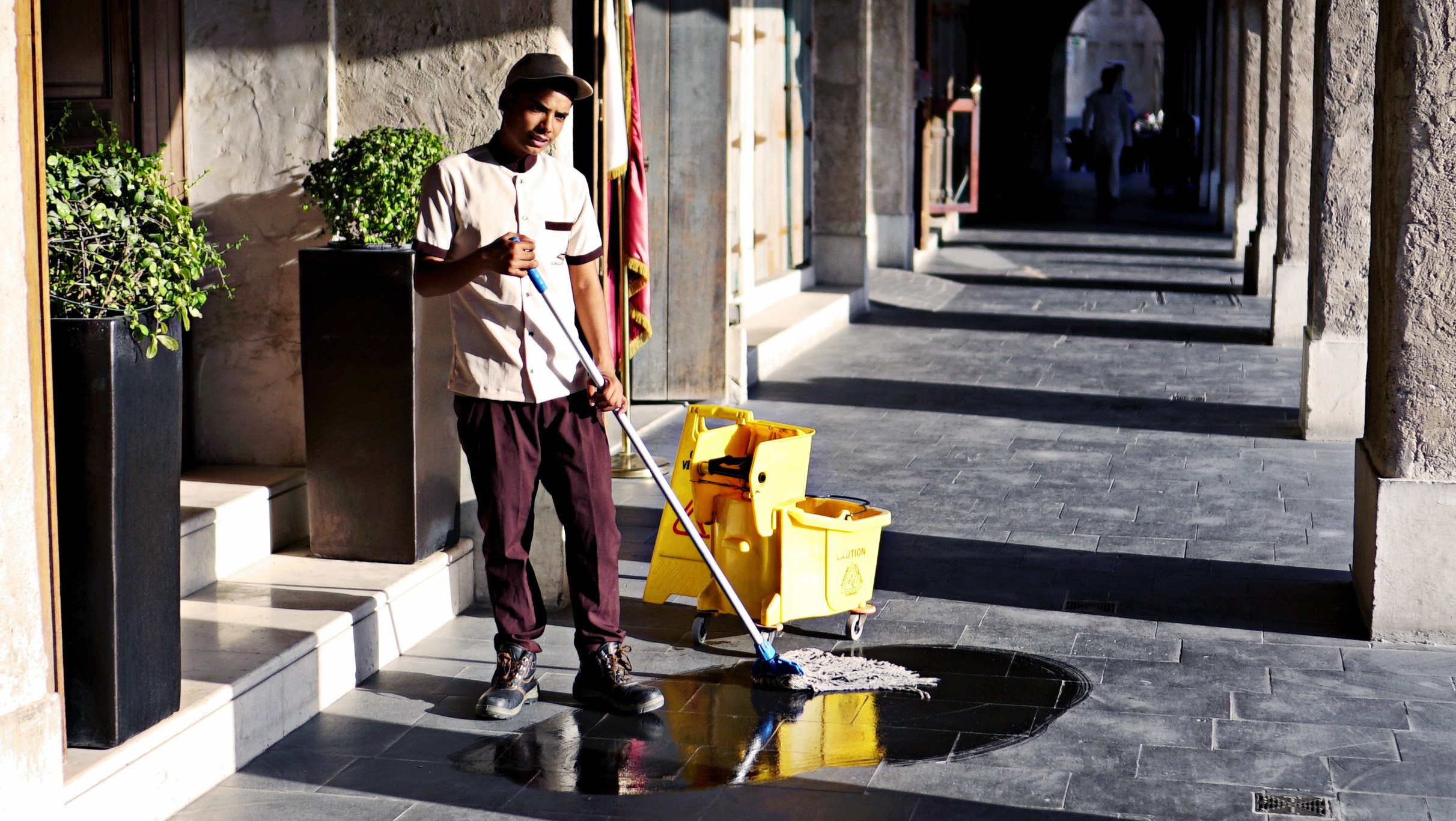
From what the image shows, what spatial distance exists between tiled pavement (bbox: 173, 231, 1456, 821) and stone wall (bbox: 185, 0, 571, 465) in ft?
4.69

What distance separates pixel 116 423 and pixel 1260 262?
1291cm

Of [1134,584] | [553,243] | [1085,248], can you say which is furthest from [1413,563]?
[1085,248]

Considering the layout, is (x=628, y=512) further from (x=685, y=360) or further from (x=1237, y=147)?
(x=1237, y=147)

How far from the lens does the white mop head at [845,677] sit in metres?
4.75

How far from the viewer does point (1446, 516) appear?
5152 mm

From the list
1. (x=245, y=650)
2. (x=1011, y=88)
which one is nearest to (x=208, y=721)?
(x=245, y=650)

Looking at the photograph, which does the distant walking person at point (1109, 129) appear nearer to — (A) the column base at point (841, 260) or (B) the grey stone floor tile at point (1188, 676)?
(A) the column base at point (841, 260)

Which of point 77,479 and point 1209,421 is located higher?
point 77,479

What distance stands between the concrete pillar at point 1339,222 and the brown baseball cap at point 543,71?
5.26 m

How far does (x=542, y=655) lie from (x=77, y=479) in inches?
72.2

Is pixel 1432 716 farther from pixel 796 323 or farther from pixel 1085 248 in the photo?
pixel 1085 248

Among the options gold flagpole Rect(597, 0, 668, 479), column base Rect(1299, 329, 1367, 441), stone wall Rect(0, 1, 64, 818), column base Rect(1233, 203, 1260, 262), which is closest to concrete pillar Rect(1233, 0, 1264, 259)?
column base Rect(1233, 203, 1260, 262)

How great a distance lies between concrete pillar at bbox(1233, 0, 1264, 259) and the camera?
55.3 feet

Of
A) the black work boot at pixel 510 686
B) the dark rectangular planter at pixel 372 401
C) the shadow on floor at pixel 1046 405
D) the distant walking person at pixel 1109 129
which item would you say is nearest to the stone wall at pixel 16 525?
the black work boot at pixel 510 686
